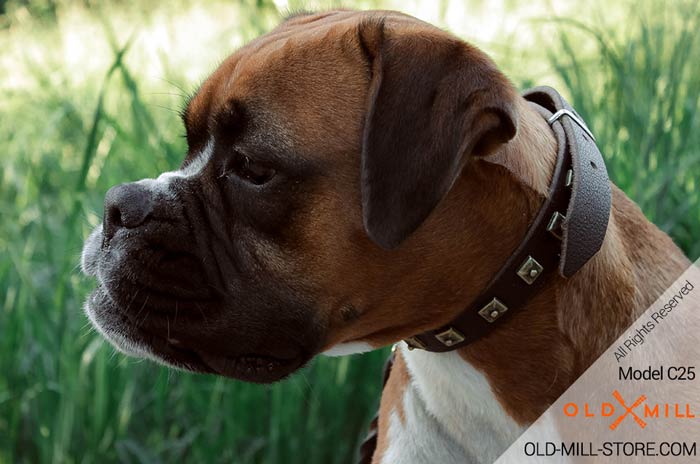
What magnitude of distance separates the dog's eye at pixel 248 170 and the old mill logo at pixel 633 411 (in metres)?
0.99

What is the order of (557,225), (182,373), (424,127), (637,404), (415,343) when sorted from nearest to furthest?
(424,127)
(557,225)
(637,404)
(415,343)
(182,373)

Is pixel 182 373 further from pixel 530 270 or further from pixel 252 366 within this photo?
pixel 530 270

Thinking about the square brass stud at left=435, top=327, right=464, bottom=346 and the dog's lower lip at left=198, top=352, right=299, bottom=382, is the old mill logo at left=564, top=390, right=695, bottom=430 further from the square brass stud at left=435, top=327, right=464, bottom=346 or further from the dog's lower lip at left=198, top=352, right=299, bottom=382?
the dog's lower lip at left=198, top=352, right=299, bottom=382

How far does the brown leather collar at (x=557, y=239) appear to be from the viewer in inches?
91.0

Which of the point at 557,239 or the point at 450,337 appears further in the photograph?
the point at 450,337

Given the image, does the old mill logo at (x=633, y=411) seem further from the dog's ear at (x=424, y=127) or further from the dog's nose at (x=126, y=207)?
the dog's nose at (x=126, y=207)

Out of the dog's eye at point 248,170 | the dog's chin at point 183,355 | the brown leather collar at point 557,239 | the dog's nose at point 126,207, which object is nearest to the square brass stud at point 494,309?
the brown leather collar at point 557,239

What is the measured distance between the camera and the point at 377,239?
7.40 ft

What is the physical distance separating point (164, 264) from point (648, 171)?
2330 mm

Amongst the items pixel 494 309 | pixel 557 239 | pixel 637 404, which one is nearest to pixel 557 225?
pixel 557 239

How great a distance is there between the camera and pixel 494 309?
2.44m

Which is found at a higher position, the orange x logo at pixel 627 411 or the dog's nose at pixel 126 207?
the dog's nose at pixel 126 207

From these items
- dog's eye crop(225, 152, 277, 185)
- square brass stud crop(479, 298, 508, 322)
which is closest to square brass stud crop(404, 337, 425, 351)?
square brass stud crop(479, 298, 508, 322)

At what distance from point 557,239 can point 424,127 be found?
0.45m
